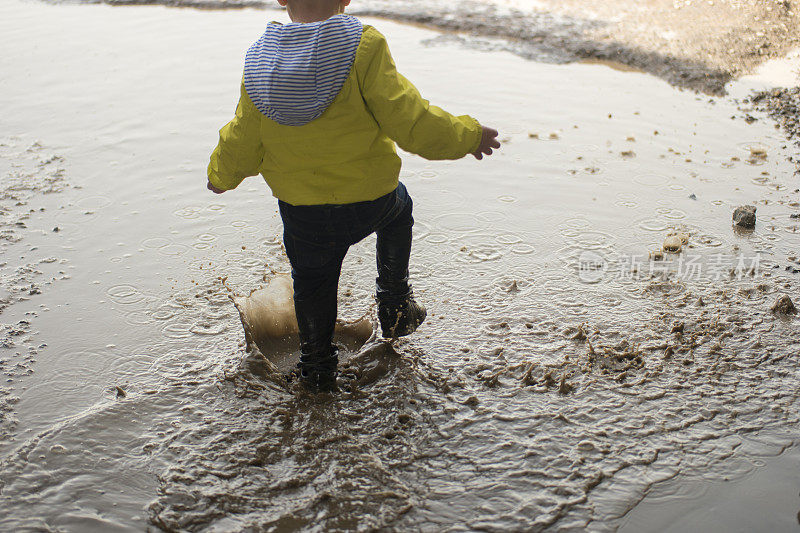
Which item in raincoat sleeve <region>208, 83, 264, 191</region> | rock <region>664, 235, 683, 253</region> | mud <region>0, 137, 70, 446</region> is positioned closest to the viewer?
raincoat sleeve <region>208, 83, 264, 191</region>

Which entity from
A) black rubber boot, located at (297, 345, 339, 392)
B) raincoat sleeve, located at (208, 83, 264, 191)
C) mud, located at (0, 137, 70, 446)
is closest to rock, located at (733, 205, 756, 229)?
black rubber boot, located at (297, 345, 339, 392)

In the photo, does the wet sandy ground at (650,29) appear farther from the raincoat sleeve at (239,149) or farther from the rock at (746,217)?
the raincoat sleeve at (239,149)

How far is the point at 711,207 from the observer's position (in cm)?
421

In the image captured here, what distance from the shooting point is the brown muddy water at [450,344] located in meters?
2.33

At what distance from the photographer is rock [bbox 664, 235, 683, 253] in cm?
380

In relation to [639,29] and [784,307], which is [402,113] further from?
[639,29]

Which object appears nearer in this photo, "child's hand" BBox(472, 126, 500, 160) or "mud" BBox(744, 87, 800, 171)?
"child's hand" BBox(472, 126, 500, 160)

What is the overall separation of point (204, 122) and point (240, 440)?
3713 millimetres

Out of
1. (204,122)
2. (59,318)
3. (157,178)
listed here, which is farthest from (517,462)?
(204,122)

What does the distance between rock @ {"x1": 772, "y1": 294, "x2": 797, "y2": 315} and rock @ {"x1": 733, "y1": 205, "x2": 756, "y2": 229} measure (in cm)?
82

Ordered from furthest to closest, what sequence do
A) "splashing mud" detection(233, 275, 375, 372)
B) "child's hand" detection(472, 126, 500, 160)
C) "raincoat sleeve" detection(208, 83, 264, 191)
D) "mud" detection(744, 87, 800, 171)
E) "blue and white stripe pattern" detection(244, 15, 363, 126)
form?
"mud" detection(744, 87, 800, 171)
"splashing mud" detection(233, 275, 375, 372)
"child's hand" detection(472, 126, 500, 160)
"raincoat sleeve" detection(208, 83, 264, 191)
"blue and white stripe pattern" detection(244, 15, 363, 126)

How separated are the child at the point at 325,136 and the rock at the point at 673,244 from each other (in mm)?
1685

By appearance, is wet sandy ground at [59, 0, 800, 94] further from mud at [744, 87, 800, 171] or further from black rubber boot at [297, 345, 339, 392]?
black rubber boot at [297, 345, 339, 392]

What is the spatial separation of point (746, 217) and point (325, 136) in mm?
2653
